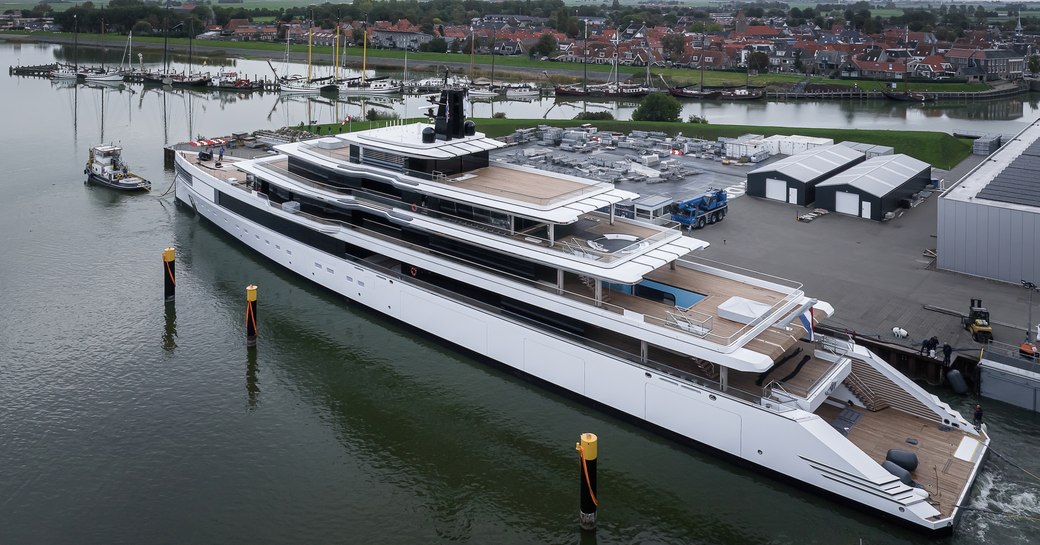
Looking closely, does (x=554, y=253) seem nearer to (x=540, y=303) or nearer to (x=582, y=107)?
(x=540, y=303)

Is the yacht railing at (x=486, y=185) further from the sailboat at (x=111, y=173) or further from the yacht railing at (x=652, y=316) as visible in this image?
the sailboat at (x=111, y=173)

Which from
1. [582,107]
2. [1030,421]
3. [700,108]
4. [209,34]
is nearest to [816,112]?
[700,108]

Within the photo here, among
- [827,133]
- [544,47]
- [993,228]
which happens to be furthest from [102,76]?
[993,228]

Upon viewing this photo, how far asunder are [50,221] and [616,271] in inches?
1150

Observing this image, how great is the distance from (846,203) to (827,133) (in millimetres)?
19279

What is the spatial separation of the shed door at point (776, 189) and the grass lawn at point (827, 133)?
1398cm

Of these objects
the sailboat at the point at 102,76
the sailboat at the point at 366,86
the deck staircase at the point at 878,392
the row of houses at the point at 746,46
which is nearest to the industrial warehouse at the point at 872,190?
the deck staircase at the point at 878,392

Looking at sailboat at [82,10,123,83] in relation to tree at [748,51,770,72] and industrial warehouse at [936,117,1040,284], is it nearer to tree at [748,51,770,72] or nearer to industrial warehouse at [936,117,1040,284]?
tree at [748,51,770,72]

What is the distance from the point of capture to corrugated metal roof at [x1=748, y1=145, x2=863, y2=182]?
39.0 meters

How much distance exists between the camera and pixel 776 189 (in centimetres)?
3912

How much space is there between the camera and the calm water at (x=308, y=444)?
55.9ft

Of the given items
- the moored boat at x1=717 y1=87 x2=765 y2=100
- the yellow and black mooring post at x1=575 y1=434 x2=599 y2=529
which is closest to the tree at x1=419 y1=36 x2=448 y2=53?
the moored boat at x1=717 y1=87 x2=765 y2=100

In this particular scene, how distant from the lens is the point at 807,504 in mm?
17656

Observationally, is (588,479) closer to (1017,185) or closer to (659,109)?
(1017,185)
